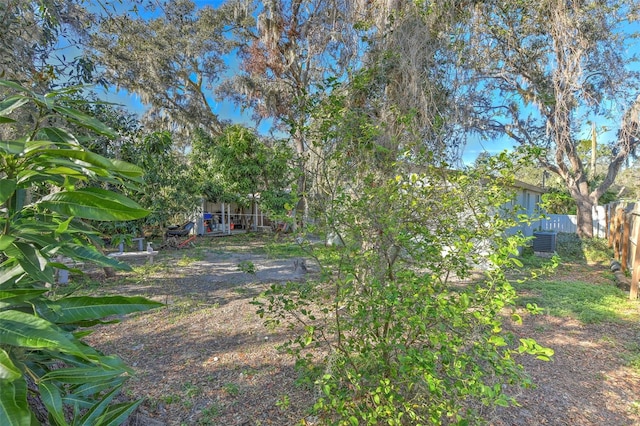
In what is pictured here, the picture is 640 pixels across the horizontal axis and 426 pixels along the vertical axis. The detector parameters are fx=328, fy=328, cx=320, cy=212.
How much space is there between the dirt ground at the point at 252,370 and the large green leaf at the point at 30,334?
178 centimetres

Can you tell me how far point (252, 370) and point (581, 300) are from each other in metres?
5.40

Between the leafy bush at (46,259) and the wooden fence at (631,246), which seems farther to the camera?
the wooden fence at (631,246)

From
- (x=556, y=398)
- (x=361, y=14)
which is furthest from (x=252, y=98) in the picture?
(x=556, y=398)

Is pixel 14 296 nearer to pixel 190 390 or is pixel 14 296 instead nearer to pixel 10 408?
pixel 10 408

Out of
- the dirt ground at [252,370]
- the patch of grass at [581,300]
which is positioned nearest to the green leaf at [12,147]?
the dirt ground at [252,370]

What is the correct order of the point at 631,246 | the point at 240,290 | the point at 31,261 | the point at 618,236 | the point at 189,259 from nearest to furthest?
the point at 31,261 → the point at 240,290 → the point at 631,246 → the point at 618,236 → the point at 189,259

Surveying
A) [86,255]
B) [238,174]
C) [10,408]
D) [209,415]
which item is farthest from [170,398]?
[238,174]

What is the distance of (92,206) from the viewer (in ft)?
2.50

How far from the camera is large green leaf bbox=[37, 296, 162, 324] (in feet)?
2.73

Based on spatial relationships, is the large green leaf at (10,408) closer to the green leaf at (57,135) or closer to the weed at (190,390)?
the green leaf at (57,135)

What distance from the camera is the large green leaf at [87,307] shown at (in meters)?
0.83

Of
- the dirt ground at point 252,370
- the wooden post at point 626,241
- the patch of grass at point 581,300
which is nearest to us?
the dirt ground at point 252,370

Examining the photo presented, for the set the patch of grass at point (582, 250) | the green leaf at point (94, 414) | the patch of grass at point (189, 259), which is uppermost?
the green leaf at point (94, 414)

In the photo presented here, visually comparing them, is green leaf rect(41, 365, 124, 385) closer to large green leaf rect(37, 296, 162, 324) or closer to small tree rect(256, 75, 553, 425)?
large green leaf rect(37, 296, 162, 324)
